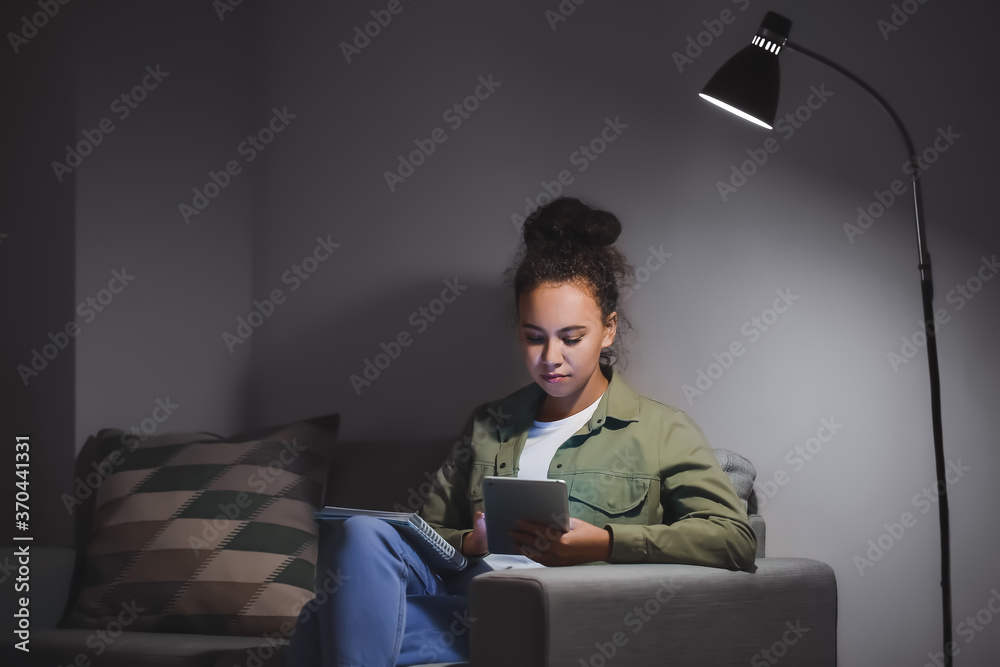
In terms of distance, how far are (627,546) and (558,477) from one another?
1.03 feet

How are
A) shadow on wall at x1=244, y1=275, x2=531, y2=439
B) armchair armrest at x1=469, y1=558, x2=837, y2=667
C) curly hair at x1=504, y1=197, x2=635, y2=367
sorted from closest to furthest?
1. armchair armrest at x1=469, y1=558, x2=837, y2=667
2. curly hair at x1=504, y1=197, x2=635, y2=367
3. shadow on wall at x1=244, y1=275, x2=531, y2=439

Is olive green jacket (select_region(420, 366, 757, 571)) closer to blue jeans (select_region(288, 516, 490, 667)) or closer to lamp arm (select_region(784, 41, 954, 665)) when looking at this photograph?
blue jeans (select_region(288, 516, 490, 667))

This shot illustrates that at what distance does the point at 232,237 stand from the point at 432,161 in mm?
744

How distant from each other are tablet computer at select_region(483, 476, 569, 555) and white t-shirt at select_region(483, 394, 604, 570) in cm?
28

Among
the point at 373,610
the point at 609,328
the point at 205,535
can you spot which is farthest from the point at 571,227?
the point at 205,535

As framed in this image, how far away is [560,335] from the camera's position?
186 cm

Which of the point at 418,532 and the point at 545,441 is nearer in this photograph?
the point at 418,532

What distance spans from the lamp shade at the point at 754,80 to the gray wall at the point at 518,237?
0.29 m

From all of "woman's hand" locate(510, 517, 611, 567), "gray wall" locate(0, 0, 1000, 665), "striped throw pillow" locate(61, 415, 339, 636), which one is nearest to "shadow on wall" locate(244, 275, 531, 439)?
"gray wall" locate(0, 0, 1000, 665)

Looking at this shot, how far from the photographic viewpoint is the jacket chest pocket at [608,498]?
178 centimetres

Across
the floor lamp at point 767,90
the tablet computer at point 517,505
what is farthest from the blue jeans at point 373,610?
the floor lamp at point 767,90

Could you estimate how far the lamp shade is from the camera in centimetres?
186

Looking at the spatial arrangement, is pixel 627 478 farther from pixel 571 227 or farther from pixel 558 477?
pixel 571 227

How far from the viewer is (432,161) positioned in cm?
268
